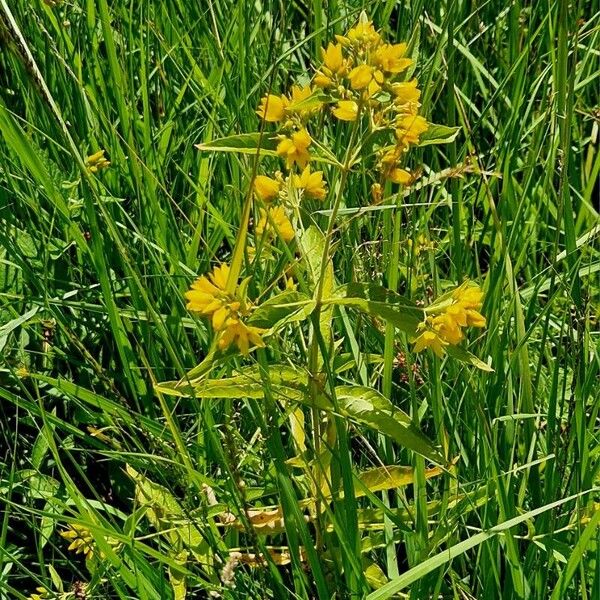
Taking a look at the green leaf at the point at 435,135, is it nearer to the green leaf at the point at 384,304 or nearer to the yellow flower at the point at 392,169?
the yellow flower at the point at 392,169

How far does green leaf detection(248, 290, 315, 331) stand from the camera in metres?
1.15

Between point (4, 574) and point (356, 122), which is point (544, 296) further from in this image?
point (4, 574)

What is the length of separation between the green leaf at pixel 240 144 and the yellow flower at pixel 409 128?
152mm

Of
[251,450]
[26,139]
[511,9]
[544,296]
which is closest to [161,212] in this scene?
[26,139]

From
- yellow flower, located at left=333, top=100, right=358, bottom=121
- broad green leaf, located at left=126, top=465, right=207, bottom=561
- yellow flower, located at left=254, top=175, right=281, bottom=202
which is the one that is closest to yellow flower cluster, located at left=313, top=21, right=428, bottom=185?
yellow flower, located at left=333, top=100, right=358, bottom=121

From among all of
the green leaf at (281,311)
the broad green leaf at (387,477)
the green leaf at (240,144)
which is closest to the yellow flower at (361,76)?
the green leaf at (240,144)

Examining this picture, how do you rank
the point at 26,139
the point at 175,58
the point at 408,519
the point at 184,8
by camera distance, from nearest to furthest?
1. the point at 408,519
2. the point at 26,139
3. the point at 175,58
4. the point at 184,8

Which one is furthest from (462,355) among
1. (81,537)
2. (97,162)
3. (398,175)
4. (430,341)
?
(97,162)

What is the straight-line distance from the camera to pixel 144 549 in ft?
4.14

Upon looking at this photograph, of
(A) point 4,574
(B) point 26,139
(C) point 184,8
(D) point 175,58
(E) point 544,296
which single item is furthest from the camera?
(C) point 184,8

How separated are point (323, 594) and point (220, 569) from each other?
0.15 meters

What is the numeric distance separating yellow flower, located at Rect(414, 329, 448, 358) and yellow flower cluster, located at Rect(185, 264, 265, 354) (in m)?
0.18

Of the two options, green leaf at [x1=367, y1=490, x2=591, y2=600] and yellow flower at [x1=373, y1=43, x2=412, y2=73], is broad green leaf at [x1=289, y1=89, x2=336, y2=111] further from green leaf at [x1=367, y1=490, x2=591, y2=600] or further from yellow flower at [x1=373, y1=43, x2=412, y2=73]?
green leaf at [x1=367, y1=490, x2=591, y2=600]

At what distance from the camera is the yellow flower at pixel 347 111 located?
3.91 feet
